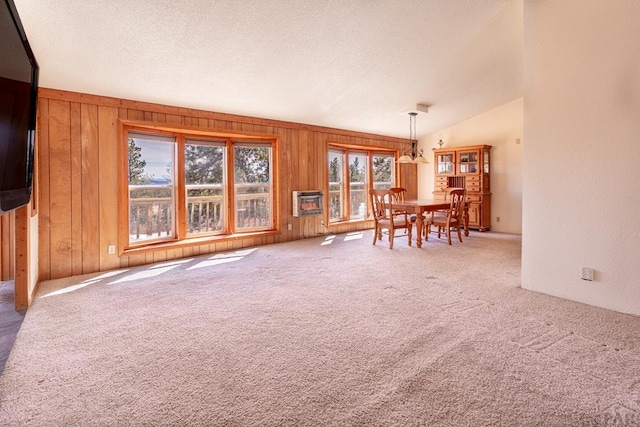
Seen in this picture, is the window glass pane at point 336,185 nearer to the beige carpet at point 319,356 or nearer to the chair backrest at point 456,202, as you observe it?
the chair backrest at point 456,202

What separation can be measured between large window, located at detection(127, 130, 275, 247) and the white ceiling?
2.11 ft

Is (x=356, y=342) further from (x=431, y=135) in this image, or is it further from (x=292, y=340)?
(x=431, y=135)

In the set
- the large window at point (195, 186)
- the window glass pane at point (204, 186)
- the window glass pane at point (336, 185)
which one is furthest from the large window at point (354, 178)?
the window glass pane at point (204, 186)

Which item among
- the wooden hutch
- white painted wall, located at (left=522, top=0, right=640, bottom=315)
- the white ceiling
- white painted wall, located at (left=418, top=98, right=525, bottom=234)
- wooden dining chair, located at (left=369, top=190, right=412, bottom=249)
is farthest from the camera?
the wooden hutch

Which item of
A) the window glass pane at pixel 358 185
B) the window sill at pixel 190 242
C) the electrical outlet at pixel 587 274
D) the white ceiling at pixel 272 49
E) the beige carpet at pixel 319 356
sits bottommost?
the beige carpet at pixel 319 356

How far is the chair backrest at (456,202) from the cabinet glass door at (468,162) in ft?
5.48

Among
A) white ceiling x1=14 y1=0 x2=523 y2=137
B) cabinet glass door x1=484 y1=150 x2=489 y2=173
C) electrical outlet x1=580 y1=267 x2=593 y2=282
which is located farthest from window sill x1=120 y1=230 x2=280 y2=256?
cabinet glass door x1=484 y1=150 x2=489 y2=173

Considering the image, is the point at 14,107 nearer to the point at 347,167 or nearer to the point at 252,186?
the point at 252,186

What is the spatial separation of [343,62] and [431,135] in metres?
4.66

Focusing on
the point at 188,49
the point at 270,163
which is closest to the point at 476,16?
the point at 188,49

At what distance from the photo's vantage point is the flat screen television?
1217mm

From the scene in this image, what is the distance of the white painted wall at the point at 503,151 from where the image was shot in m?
6.39

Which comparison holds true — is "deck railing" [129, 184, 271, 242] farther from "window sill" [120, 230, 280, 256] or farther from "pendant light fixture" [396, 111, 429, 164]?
"pendant light fixture" [396, 111, 429, 164]

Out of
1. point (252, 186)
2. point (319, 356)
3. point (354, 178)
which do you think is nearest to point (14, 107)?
point (319, 356)
